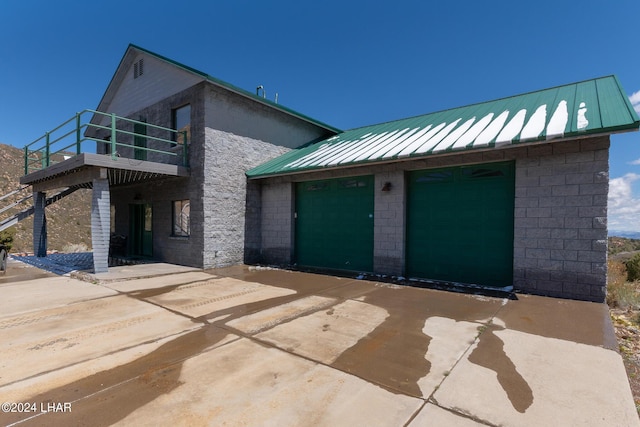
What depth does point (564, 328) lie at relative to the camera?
15.9 ft

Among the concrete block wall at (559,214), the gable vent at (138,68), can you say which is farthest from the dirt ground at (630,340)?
the gable vent at (138,68)

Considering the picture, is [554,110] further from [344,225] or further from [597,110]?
[344,225]

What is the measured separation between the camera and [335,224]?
10.9m

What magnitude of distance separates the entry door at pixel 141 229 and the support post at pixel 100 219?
4.41 meters

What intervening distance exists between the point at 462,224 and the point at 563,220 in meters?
2.16

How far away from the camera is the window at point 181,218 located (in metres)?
11.7

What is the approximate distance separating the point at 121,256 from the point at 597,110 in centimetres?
1695

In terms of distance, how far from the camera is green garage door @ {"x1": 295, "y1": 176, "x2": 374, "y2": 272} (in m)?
10.1

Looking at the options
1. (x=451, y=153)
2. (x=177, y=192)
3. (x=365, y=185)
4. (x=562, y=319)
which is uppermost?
(x=451, y=153)

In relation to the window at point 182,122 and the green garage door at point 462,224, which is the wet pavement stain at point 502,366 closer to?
the green garage door at point 462,224

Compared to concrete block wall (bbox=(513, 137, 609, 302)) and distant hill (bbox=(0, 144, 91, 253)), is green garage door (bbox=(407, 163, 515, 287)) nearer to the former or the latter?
concrete block wall (bbox=(513, 137, 609, 302))

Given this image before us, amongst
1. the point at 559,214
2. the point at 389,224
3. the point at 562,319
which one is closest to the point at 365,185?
the point at 389,224

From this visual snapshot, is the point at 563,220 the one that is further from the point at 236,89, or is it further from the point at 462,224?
the point at 236,89

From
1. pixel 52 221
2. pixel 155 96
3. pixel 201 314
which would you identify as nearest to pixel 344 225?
pixel 201 314
